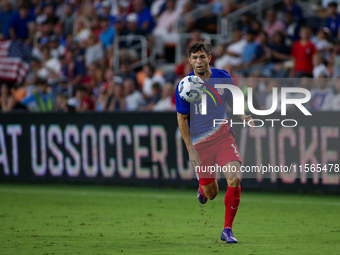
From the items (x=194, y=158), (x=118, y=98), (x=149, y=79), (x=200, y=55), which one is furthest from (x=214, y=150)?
(x=149, y=79)

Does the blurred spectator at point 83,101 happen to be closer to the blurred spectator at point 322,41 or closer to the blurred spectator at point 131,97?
the blurred spectator at point 131,97

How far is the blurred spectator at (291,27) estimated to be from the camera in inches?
585

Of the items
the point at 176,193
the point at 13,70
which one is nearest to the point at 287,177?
the point at 176,193

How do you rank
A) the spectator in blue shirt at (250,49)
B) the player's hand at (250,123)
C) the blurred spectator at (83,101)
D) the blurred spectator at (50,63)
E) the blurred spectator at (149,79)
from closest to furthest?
Answer: the player's hand at (250,123)
the blurred spectator at (83,101)
the spectator in blue shirt at (250,49)
the blurred spectator at (149,79)
the blurred spectator at (50,63)

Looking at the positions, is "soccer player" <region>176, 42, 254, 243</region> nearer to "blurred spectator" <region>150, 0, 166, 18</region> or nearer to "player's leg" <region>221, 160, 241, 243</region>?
"player's leg" <region>221, 160, 241, 243</region>

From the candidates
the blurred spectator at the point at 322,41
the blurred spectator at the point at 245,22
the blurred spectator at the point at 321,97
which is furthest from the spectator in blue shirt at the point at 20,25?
→ the blurred spectator at the point at 321,97

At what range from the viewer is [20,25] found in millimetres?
20984

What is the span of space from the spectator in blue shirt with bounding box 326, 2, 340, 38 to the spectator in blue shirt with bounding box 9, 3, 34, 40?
1110cm

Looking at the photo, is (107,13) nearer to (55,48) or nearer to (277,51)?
(55,48)

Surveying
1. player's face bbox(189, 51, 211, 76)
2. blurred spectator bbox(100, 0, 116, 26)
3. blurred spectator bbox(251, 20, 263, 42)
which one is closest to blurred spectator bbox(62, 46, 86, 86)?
blurred spectator bbox(100, 0, 116, 26)

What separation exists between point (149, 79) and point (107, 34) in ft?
10.4

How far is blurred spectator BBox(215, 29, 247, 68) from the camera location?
15.2m

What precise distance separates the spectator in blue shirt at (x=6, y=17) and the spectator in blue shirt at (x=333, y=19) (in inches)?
455

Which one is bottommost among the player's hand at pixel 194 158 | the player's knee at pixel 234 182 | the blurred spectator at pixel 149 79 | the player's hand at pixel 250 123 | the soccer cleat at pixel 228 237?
the soccer cleat at pixel 228 237
